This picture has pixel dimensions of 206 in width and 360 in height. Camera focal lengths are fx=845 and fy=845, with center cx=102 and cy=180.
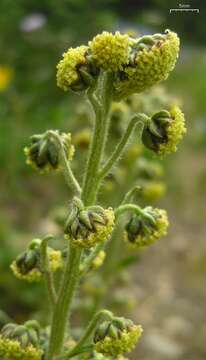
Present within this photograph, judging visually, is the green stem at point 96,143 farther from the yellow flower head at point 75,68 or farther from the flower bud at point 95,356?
the flower bud at point 95,356

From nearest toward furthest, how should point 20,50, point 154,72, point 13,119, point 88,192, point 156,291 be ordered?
point 154,72
point 88,192
point 156,291
point 13,119
point 20,50

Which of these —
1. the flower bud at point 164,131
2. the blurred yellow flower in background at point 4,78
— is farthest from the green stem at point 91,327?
the blurred yellow flower in background at point 4,78

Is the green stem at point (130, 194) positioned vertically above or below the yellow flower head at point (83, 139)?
below

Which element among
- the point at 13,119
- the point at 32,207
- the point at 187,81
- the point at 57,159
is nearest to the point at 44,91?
the point at 13,119

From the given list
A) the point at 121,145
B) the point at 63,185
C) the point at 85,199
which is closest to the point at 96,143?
the point at 121,145

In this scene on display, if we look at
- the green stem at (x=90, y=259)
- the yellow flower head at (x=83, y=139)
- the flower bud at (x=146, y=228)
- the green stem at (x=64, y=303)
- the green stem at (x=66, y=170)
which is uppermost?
the yellow flower head at (x=83, y=139)

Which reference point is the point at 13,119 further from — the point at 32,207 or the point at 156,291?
the point at 156,291
